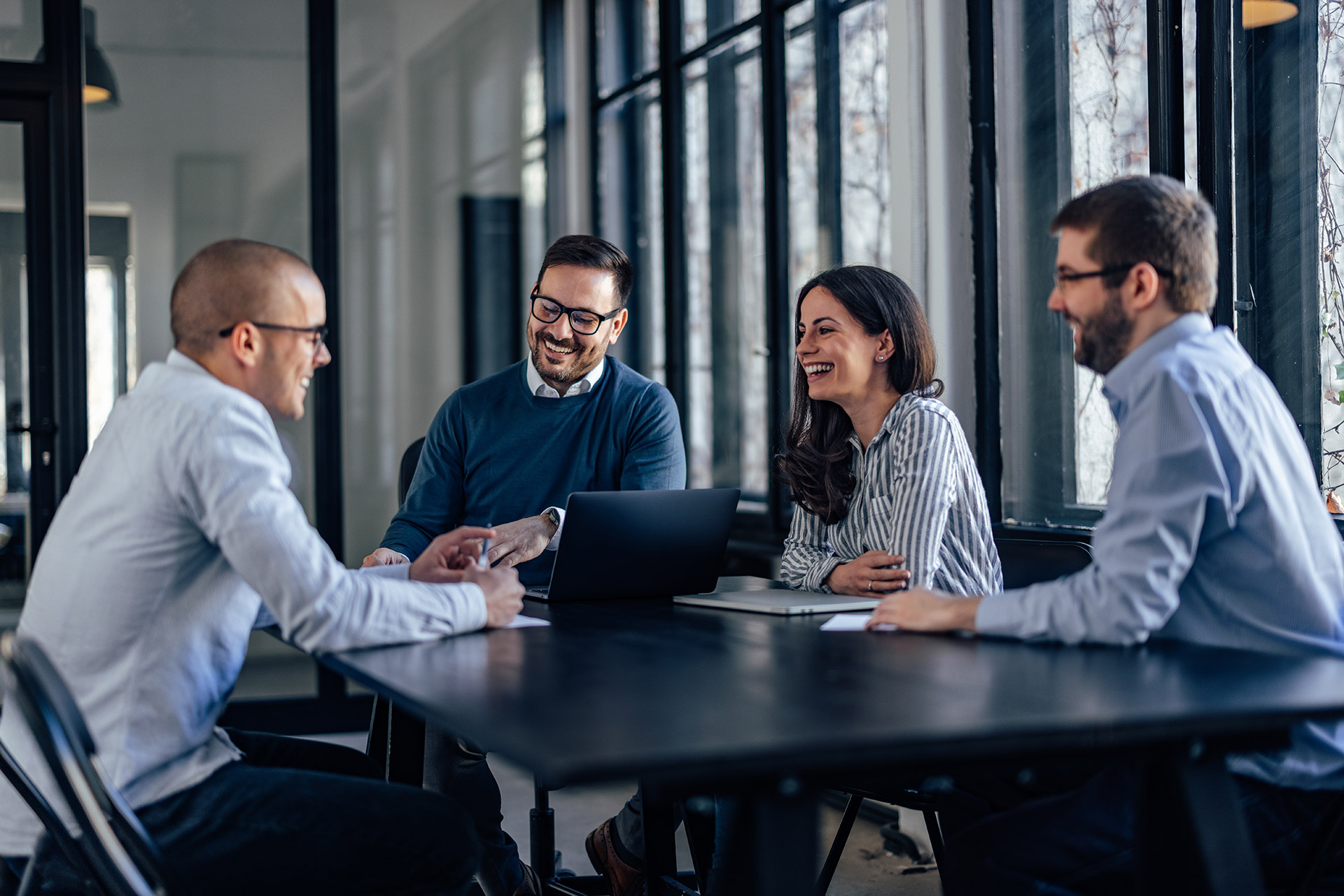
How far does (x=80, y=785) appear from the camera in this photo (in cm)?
137

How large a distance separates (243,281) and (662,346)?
3661 mm

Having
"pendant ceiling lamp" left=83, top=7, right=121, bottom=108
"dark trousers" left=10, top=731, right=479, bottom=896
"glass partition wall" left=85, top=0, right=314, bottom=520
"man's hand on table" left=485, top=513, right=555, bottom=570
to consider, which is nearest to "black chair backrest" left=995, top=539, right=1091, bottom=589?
"man's hand on table" left=485, top=513, right=555, bottom=570

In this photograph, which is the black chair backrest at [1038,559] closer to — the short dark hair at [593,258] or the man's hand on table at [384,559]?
the short dark hair at [593,258]

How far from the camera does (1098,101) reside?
121 inches

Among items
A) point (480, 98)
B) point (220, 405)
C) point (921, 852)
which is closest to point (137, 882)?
point (220, 405)

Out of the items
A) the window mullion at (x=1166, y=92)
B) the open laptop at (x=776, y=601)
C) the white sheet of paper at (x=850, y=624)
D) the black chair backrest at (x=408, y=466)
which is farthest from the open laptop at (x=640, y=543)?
the window mullion at (x=1166, y=92)

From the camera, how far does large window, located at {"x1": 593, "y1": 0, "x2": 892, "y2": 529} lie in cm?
403

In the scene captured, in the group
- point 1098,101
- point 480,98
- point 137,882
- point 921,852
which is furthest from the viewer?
point 480,98

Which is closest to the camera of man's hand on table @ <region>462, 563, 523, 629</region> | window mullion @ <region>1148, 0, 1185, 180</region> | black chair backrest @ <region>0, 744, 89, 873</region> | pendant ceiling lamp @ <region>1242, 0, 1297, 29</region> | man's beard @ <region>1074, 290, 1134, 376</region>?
black chair backrest @ <region>0, 744, 89, 873</region>

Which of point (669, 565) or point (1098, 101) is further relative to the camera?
point (1098, 101)

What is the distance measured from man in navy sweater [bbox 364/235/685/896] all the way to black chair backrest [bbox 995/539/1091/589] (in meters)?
0.78

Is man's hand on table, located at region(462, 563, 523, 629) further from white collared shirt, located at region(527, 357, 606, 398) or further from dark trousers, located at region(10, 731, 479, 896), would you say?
white collared shirt, located at region(527, 357, 606, 398)

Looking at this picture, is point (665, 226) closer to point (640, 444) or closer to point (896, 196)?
point (896, 196)

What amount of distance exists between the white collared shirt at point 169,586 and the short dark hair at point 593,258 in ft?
4.14
